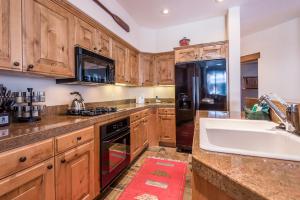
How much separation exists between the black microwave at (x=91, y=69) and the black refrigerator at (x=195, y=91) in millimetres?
1393

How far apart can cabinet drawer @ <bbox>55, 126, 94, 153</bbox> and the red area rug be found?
0.82 meters

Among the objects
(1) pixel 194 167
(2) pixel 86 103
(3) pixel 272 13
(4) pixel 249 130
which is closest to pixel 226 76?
(3) pixel 272 13

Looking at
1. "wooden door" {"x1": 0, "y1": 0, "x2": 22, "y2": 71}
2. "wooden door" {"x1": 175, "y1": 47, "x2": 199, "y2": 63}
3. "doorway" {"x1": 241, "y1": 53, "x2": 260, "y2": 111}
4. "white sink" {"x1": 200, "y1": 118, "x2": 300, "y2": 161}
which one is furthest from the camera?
"doorway" {"x1": 241, "y1": 53, "x2": 260, "y2": 111}

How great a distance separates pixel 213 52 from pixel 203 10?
0.83 m

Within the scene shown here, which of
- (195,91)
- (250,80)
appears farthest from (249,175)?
(250,80)

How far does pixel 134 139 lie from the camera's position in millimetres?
2555

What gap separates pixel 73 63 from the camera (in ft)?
5.67

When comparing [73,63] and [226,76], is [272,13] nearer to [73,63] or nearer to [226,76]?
[226,76]

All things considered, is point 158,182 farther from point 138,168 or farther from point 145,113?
point 145,113

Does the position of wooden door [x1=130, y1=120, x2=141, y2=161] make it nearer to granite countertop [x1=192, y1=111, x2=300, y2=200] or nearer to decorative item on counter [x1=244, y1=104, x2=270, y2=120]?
decorative item on counter [x1=244, y1=104, x2=270, y2=120]

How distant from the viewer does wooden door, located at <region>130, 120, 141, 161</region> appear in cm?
246

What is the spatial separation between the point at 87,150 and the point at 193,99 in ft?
6.95

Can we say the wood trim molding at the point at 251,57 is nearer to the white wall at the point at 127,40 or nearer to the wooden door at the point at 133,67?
the white wall at the point at 127,40

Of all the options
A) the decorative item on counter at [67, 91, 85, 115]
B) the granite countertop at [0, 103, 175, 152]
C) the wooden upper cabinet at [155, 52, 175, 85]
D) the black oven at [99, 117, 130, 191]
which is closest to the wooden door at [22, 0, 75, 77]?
the decorative item on counter at [67, 91, 85, 115]
